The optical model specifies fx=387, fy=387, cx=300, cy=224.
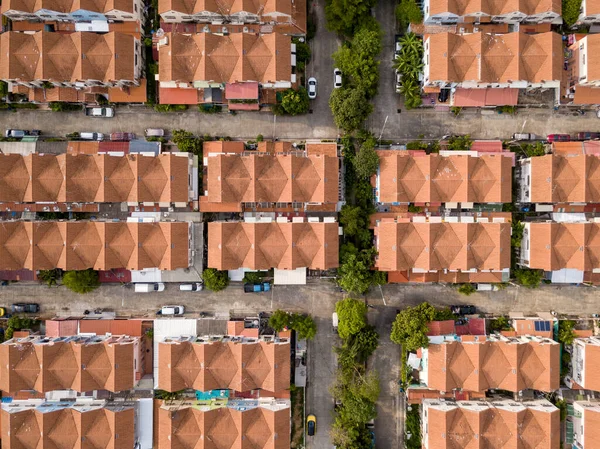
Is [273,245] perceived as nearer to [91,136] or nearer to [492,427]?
[91,136]

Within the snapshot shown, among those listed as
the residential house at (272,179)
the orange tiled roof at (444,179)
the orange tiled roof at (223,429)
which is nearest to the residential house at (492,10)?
the orange tiled roof at (444,179)

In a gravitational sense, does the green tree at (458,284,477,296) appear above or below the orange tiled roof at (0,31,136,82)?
below

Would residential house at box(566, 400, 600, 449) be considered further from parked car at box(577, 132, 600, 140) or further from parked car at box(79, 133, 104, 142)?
parked car at box(79, 133, 104, 142)

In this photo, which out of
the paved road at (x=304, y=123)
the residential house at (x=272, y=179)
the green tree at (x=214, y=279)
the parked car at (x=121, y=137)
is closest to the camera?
the residential house at (x=272, y=179)

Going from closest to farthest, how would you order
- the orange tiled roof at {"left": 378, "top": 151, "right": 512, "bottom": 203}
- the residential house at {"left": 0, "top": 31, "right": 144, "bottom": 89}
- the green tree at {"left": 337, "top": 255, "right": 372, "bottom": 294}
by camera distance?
1. the residential house at {"left": 0, "top": 31, "right": 144, "bottom": 89}
2. the orange tiled roof at {"left": 378, "top": 151, "right": 512, "bottom": 203}
3. the green tree at {"left": 337, "top": 255, "right": 372, "bottom": 294}

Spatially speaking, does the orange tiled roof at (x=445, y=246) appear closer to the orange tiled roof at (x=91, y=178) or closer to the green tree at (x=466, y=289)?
the green tree at (x=466, y=289)

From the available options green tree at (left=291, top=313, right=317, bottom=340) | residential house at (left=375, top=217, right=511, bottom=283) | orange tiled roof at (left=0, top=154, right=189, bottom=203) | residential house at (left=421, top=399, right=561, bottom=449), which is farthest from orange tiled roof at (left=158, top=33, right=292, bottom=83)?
residential house at (left=421, top=399, right=561, bottom=449)

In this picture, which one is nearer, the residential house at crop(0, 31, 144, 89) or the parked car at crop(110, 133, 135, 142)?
the residential house at crop(0, 31, 144, 89)
